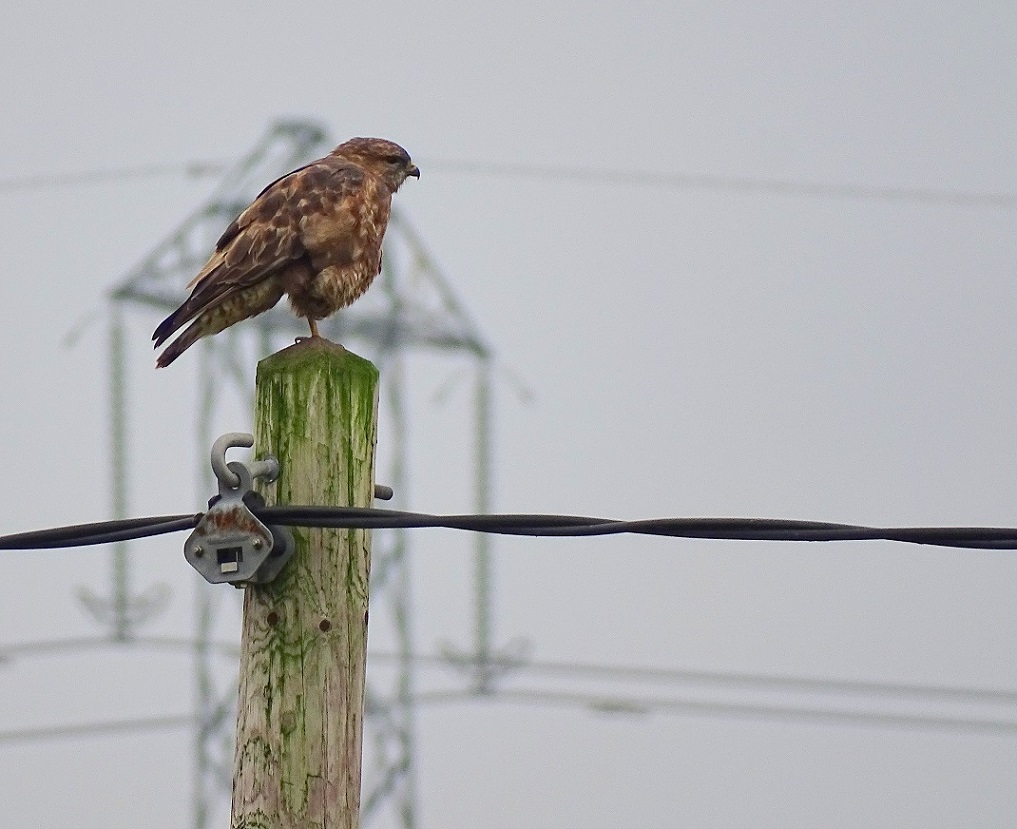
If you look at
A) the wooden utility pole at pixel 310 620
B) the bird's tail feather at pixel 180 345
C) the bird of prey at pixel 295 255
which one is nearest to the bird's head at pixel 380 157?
the bird of prey at pixel 295 255

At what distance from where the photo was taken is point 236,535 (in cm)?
446

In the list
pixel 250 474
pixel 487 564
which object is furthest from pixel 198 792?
pixel 250 474

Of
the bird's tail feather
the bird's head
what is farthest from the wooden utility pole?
the bird's head

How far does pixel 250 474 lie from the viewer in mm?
4488

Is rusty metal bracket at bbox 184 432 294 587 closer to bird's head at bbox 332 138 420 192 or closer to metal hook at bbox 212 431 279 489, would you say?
metal hook at bbox 212 431 279 489

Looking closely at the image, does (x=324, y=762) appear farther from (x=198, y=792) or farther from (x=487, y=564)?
(x=487, y=564)

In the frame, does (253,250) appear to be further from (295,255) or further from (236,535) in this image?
(236,535)

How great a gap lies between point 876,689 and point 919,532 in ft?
39.9

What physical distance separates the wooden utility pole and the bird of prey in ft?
4.68

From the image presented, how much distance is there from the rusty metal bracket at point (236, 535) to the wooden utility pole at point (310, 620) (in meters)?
0.04

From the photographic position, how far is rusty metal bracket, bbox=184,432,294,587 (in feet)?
14.6

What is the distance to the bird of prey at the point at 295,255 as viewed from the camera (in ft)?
19.9

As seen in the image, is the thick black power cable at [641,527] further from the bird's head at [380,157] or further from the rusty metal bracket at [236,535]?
the bird's head at [380,157]

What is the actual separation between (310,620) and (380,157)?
3203mm
